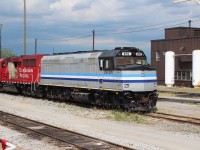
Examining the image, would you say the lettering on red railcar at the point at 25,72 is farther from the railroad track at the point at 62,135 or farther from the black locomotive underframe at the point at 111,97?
the railroad track at the point at 62,135

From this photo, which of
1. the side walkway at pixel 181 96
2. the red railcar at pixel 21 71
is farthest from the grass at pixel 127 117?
the red railcar at pixel 21 71

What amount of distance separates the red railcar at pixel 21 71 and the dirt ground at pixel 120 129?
28.0 ft

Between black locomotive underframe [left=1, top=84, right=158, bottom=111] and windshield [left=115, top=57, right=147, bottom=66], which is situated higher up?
windshield [left=115, top=57, right=147, bottom=66]

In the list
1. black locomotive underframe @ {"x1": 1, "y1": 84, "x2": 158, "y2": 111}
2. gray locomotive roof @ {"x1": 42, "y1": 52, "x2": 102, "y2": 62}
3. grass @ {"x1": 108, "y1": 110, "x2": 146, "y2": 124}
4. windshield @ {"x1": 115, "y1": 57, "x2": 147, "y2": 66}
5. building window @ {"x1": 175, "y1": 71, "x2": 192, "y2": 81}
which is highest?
gray locomotive roof @ {"x1": 42, "y1": 52, "x2": 102, "y2": 62}

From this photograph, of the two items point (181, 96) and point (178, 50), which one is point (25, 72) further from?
point (178, 50)

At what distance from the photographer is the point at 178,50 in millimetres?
57312

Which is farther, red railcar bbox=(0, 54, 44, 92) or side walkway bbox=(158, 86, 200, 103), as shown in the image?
red railcar bbox=(0, 54, 44, 92)

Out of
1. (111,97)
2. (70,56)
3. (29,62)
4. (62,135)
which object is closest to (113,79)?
(111,97)

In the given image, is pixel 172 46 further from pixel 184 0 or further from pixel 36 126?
pixel 36 126

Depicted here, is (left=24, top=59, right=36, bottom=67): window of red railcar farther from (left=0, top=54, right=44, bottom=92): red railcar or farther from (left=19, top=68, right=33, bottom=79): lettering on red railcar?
(left=19, top=68, right=33, bottom=79): lettering on red railcar

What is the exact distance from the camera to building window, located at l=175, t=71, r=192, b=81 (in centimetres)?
5522

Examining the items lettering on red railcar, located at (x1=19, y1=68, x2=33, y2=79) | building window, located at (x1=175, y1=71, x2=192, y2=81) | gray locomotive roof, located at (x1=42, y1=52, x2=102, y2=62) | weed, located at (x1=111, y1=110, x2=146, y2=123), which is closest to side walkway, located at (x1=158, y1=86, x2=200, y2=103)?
gray locomotive roof, located at (x1=42, y1=52, x2=102, y2=62)

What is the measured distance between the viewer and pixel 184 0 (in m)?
26.4

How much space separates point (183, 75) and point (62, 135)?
4457 cm
